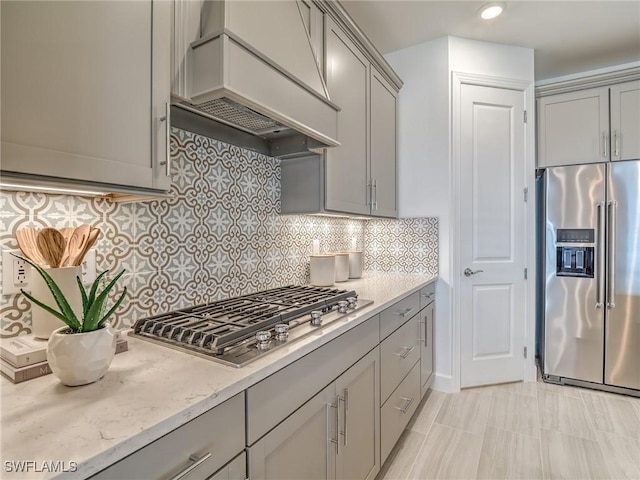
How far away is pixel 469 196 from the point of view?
2582 mm

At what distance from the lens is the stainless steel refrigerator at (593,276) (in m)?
2.46

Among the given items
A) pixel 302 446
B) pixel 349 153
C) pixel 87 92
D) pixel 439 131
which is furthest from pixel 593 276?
pixel 87 92

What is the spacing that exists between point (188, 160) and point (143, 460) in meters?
1.08

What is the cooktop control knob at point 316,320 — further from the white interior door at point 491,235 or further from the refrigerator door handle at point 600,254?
the refrigerator door handle at point 600,254

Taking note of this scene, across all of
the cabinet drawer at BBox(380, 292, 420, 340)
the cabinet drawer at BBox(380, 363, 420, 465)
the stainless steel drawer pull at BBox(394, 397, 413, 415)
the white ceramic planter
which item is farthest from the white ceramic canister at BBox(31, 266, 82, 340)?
the stainless steel drawer pull at BBox(394, 397, 413, 415)

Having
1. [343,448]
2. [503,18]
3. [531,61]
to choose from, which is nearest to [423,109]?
[503,18]

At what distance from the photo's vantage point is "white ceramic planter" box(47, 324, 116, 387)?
0.70 m

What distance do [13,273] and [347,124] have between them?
5.25 feet

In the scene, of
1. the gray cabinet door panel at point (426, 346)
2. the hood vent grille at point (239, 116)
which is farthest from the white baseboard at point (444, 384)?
the hood vent grille at point (239, 116)

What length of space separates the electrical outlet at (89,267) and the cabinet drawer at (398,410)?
4.39 ft

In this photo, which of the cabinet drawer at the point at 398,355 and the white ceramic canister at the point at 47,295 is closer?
the white ceramic canister at the point at 47,295

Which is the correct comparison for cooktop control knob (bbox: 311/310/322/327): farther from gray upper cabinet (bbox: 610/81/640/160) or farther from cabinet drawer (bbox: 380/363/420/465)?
gray upper cabinet (bbox: 610/81/640/160)

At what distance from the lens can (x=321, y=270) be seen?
2037 mm

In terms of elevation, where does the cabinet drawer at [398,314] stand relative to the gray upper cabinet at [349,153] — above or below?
below
